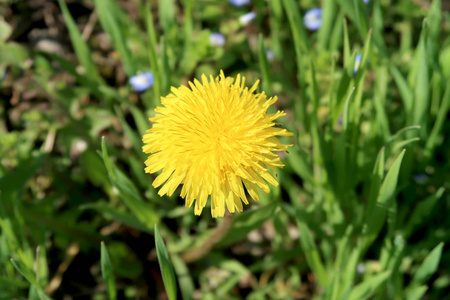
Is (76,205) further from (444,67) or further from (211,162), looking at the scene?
(444,67)

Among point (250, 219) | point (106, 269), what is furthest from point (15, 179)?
point (250, 219)

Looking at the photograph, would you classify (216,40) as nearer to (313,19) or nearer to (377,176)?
(313,19)

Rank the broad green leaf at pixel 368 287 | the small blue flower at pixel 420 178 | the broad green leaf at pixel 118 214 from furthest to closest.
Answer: the small blue flower at pixel 420 178
the broad green leaf at pixel 118 214
the broad green leaf at pixel 368 287

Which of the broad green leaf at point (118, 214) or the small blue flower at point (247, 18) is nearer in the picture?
the broad green leaf at point (118, 214)

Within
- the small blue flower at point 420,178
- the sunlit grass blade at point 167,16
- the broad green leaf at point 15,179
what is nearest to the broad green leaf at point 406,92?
the small blue flower at point 420,178

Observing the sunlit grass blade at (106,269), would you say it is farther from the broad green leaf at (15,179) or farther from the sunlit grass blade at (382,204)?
the sunlit grass blade at (382,204)

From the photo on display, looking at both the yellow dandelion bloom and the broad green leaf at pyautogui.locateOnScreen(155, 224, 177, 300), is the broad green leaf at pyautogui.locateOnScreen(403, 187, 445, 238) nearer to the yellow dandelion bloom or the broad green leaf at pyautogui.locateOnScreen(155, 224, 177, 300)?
the yellow dandelion bloom
